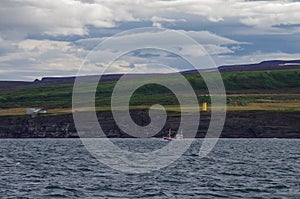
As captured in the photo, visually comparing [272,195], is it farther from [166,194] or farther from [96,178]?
[96,178]

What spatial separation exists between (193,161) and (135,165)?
1067 centimetres

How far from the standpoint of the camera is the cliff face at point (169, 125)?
552 ft

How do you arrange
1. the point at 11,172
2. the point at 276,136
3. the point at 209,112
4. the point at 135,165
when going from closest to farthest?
the point at 11,172 → the point at 135,165 → the point at 276,136 → the point at 209,112

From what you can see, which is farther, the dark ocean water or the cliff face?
the cliff face

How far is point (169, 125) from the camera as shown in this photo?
172 metres

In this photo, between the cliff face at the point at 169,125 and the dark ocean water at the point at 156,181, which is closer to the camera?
the dark ocean water at the point at 156,181

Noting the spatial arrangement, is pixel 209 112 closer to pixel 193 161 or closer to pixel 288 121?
pixel 288 121

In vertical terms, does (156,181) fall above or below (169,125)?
above

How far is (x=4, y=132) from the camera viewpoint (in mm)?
186750

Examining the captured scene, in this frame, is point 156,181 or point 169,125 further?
point 169,125

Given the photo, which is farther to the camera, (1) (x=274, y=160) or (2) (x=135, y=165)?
(1) (x=274, y=160)

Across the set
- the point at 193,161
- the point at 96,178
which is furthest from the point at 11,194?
the point at 193,161

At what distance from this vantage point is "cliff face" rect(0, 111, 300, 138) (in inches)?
6629

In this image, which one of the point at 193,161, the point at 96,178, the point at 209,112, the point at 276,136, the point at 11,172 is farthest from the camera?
the point at 209,112
